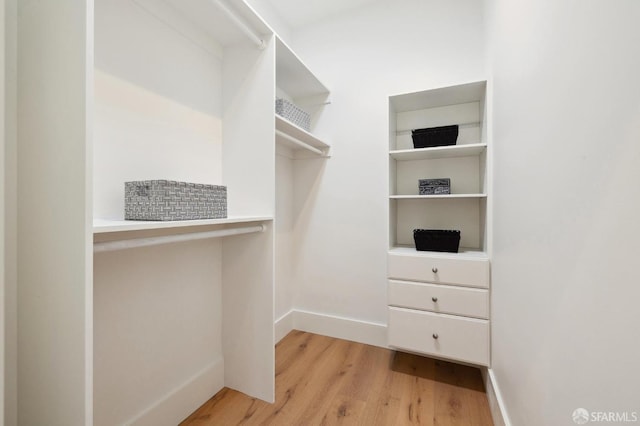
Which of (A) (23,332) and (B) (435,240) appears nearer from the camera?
(A) (23,332)

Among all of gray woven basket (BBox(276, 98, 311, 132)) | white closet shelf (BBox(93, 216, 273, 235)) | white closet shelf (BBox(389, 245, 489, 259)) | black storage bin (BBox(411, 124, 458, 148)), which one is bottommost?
white closet shelf (BBox(389, 245, 489, 259))

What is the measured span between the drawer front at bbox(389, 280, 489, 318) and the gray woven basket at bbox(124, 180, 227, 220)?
1.20 m

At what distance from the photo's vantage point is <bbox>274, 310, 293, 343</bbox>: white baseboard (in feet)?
6.90

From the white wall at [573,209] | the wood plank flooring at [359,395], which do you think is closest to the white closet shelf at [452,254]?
the white wall at [573,209]

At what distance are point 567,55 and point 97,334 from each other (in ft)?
5.47

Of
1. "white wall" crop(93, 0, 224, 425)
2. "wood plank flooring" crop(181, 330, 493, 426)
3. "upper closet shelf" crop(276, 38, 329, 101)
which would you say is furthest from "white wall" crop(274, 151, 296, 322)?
"white wall" crop(93, 0, 224, 425)

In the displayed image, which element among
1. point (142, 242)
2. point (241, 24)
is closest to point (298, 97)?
point (241, 24)

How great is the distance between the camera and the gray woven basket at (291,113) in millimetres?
1694

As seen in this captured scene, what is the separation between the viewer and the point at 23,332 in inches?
30.7

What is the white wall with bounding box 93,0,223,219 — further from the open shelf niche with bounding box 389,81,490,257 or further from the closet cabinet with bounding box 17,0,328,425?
the open shelf niche with bounding box 389,81,490,257

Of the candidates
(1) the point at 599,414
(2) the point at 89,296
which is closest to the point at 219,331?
(2) the point at 89,296

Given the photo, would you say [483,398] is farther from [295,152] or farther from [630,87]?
[295,152]

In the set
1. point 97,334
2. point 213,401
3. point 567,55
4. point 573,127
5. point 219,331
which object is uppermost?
point 567,55

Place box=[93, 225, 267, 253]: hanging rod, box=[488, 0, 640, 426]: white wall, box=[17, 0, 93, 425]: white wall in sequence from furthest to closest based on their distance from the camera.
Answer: box=[93, 225, 267, 253]: hanging rod
box=[17, 0, 93, 425]: white wall
box=[488, 0, 640, 426]: white wall
